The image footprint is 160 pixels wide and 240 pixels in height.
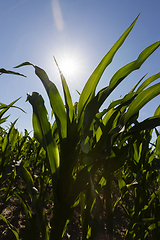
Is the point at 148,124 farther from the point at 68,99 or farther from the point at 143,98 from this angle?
the point at 68,99

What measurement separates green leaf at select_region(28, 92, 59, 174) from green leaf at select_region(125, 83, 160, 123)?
0.20m

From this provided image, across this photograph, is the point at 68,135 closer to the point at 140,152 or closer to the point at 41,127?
the point at 41,127

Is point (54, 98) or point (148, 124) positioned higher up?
point (54, 98)

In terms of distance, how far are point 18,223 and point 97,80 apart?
1164mm

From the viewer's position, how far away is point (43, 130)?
0.39m

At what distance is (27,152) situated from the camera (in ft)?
7.02

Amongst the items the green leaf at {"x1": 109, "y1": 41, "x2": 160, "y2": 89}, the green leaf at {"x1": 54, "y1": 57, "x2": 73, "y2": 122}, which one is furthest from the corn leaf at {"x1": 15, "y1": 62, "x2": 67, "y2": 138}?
the green leaf at {"x1": 109, "y1": 41, "x2": 160, "y2": 89}

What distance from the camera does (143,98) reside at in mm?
376

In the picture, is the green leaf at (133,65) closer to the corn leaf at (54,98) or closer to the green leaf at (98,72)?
the green leaf at (98,72)

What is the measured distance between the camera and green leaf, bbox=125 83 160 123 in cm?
37

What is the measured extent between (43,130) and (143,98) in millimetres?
268

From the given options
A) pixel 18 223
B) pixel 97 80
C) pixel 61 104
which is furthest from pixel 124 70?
pixel 18 223

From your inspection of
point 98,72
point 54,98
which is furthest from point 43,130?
point 98,72

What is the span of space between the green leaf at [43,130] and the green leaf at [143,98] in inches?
7.9
